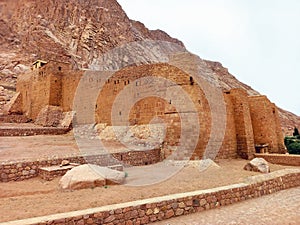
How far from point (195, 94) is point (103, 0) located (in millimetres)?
51153

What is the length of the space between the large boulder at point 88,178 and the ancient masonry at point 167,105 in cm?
426

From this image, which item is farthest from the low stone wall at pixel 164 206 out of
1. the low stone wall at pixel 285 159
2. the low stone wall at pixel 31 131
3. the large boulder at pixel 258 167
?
the low stone wall at pixel 31 131

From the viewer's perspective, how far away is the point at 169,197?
552cm

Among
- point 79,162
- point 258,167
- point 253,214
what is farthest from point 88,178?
point 258,167

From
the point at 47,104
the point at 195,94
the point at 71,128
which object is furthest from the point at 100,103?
the point at 195,94

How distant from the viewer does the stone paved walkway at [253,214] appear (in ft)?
16.4

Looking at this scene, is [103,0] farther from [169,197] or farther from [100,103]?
[169,197]

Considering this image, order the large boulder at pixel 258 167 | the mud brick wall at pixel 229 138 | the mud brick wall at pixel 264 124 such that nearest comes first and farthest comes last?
1. the large boulder at pixel 258 167
2. the mud brick wall at pixel 229 138
3. the mud brick wall at pixel 264 124

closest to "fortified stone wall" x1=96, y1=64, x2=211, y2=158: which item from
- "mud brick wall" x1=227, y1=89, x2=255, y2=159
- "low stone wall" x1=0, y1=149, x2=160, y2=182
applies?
"low stone wall" x1=0, y1=149, x2=160, y2=182

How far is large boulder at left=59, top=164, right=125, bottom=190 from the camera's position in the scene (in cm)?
644

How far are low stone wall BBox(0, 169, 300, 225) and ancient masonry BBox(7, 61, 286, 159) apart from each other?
12.0 feet

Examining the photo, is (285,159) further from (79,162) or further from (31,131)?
(31,131)

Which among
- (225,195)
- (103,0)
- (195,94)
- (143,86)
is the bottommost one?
(225,195)

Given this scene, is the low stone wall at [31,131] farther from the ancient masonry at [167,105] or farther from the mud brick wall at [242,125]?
the mud brick wall at [242,125]
